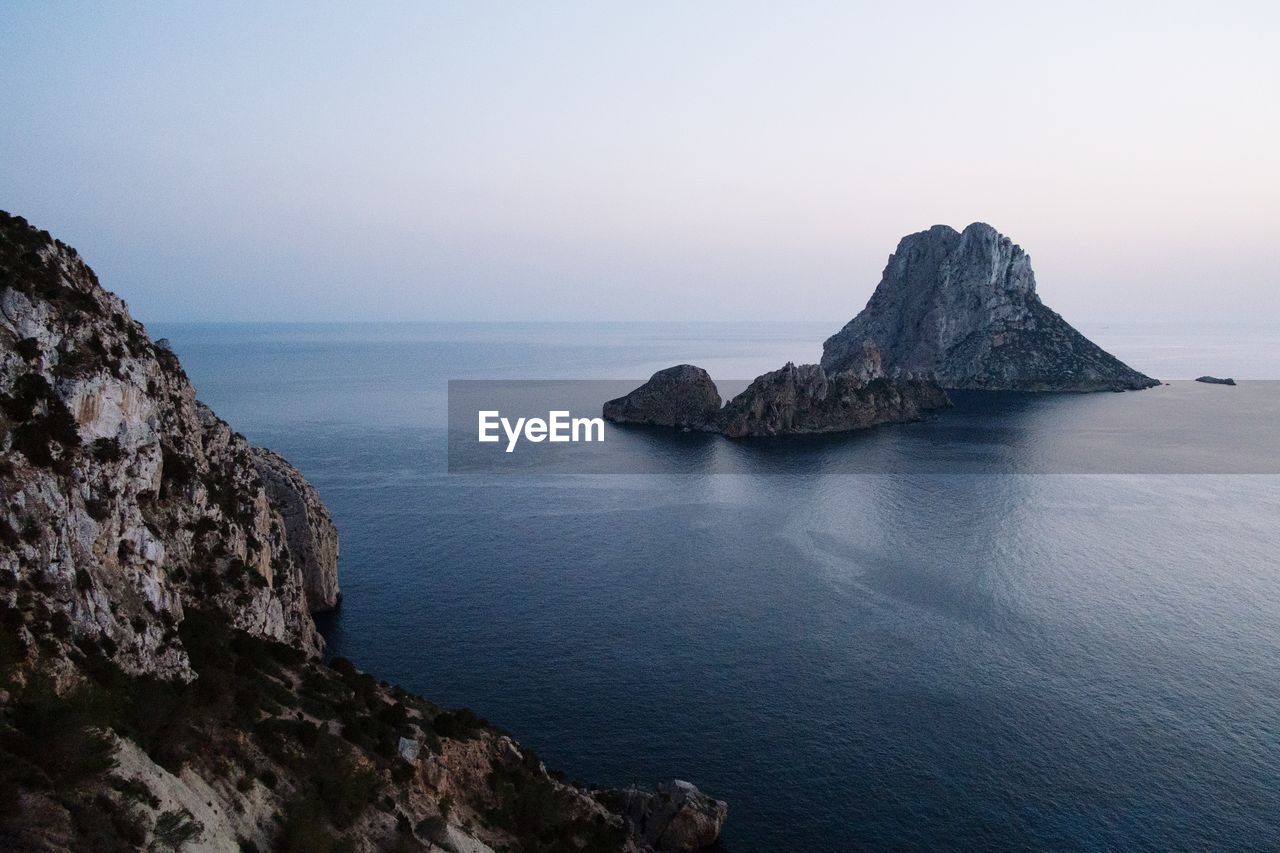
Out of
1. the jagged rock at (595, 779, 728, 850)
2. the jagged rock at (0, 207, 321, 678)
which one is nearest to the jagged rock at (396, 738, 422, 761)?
the jagged rock at (0, 207, 321, 678)

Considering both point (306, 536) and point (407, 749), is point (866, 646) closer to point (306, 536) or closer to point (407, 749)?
point (407, 749)

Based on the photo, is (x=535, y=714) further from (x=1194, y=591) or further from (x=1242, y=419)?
(x=1242, y=419)

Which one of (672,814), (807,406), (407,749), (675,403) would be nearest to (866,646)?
(672,814)

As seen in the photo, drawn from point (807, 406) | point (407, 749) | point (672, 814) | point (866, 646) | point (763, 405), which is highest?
point (763, 405)

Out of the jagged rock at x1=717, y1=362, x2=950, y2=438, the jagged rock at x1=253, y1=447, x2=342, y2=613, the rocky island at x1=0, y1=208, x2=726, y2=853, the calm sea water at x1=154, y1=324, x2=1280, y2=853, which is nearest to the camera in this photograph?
the rocky island at x1=0, y1=208, x2=726, y2=853

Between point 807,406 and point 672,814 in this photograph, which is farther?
point 807,406

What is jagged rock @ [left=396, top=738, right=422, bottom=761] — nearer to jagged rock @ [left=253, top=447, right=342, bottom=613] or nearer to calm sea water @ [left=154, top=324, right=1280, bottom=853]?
calm sea water @ [left=154, top=324, right=1280, bottom=853]

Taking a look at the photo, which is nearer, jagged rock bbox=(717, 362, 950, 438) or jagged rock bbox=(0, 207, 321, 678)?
jagged rock bbox=(0, 207, 321, 678)
